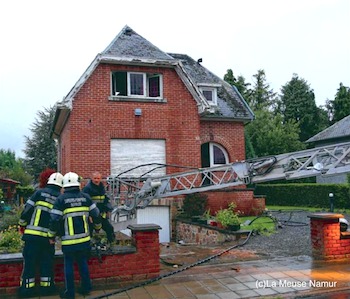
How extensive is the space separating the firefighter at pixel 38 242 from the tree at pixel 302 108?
4225 cm

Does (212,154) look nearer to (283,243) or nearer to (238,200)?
(238,200)

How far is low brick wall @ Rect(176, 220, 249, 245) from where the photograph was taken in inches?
474

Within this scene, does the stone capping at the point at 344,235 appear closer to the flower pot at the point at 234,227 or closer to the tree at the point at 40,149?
the flower pot at the point at 234,227

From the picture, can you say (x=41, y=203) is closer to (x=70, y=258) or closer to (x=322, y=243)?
(x=70, y=258)

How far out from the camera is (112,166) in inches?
592

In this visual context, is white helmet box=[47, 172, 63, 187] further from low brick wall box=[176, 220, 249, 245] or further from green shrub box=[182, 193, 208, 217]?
green shrub box=[182, 193, 208, 217]

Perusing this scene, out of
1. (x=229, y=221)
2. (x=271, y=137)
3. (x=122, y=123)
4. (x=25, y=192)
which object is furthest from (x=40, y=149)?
(x=229, y=221)

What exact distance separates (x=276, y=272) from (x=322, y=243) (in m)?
1.70

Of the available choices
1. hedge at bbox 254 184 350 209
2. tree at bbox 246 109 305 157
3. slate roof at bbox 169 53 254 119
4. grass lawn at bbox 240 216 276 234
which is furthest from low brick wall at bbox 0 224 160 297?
tree at bbox 246 109 305 157

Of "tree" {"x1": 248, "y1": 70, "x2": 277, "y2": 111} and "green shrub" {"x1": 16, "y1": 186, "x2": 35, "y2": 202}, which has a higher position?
"tree" {"x1": 248, "y1": 70, "x2": 277, "y2": 111}

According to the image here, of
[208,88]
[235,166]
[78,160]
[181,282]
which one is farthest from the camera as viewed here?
[208,88]

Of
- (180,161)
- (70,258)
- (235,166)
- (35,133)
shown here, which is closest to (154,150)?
(180,161)

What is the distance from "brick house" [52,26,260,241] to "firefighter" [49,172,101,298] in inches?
330

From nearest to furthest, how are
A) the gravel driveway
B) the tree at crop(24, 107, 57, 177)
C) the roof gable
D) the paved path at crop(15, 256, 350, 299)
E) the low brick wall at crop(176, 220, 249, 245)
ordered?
the paved path at crop(15, 256, 350, 299), the gravel driveway, the low brick wall at crop(176, 220, 249, 245), the roof gable, the tree at crop(24, 107, 57, 177)
